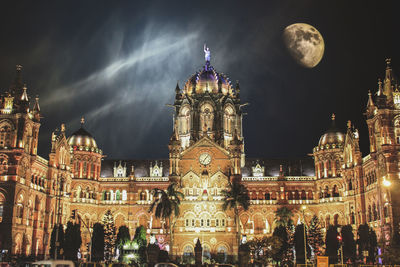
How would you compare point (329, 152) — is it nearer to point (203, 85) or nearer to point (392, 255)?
point (203, 85)

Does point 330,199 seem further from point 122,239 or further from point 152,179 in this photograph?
point 122,239

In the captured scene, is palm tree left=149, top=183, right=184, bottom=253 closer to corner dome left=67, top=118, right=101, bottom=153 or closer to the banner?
corner dome left=67, top=118, right=101, bottom=153

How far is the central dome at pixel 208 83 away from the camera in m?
121

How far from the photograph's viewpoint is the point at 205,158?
107 m

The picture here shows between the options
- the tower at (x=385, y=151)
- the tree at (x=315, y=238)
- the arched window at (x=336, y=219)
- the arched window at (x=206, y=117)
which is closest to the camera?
the tower at (x=385, y=151)

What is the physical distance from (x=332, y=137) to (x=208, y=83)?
110 ft

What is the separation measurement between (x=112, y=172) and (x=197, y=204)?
25.4 meters

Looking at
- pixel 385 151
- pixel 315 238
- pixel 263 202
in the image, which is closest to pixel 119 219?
pixel 263 202

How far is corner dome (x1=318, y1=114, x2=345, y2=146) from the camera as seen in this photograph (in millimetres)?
106287

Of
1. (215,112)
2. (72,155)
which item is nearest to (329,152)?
(215,112)

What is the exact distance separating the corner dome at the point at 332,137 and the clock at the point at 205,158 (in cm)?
2508

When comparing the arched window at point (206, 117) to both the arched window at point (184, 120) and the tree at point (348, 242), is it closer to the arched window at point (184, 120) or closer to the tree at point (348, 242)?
the arched window at point (184, 120)

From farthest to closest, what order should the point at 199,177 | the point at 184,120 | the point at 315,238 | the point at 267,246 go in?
the point at 184,120 < the point at 199,177 < the point at 315,238 < the point at 267,246

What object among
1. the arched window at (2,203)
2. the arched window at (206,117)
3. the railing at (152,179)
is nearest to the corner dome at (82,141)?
the railing at (152,179)
